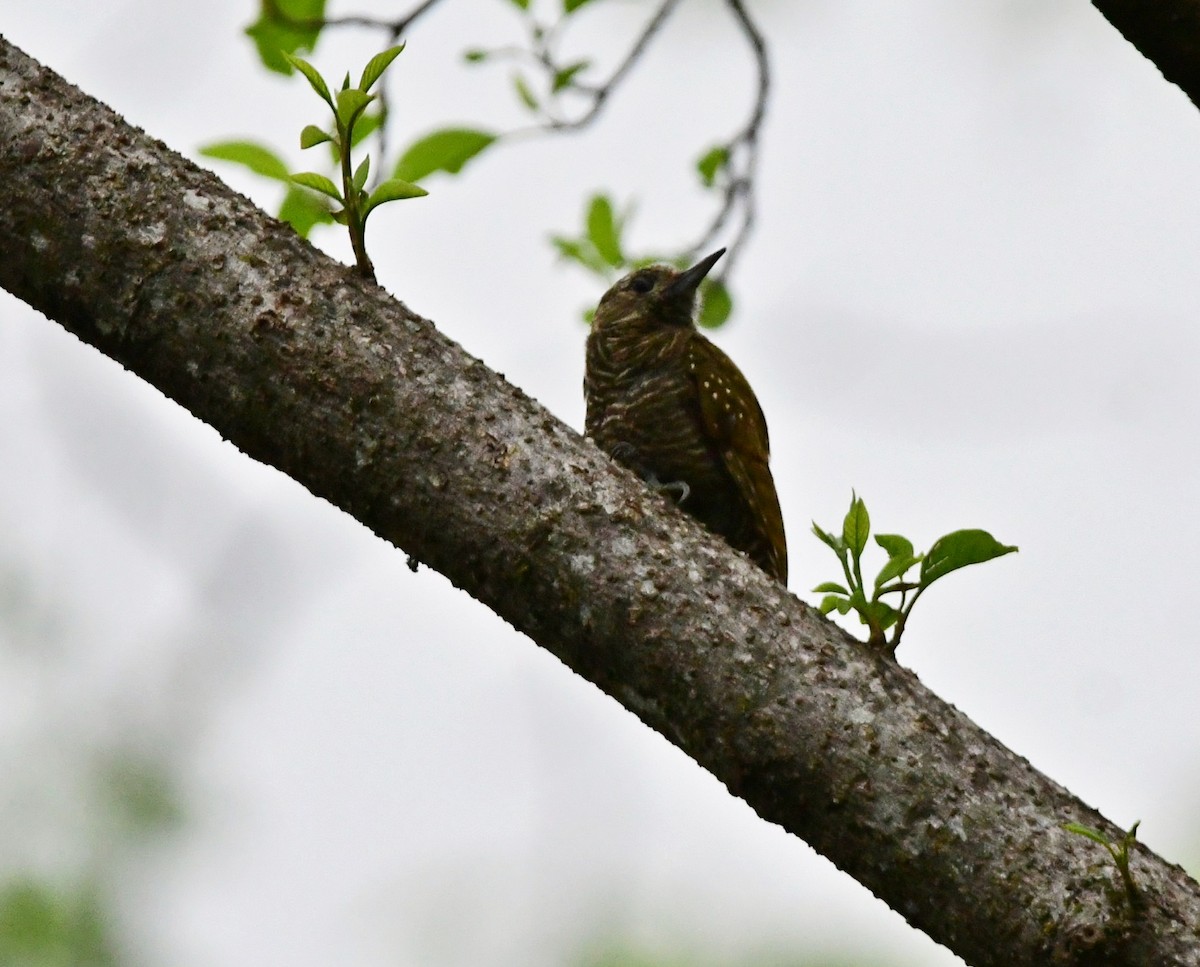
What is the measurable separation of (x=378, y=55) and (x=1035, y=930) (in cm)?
150

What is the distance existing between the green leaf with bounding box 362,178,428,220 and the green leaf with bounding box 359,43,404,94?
18cm

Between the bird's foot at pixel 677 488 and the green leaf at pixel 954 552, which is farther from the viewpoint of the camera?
the bird's foot at pixel 677 488

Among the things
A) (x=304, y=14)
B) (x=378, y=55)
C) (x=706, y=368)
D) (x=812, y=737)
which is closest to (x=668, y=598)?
(x=812, y=737)

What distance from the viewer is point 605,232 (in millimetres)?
4324

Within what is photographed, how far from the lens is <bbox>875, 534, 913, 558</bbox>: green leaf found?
6.63ft

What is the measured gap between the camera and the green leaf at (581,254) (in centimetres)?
431

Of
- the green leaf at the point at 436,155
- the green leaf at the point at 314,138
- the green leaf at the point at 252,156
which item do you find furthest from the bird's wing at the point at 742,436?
the green leaf at the point at 314,138

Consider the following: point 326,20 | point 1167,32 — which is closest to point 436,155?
point 326,20

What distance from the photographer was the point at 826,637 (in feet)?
6.01

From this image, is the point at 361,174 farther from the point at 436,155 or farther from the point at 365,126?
the point at 436,155

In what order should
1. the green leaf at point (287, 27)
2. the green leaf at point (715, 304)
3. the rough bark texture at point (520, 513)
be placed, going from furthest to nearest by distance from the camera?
the green leaf at point (715, 304), the green leaf at point (287, 27), the rough bark texture at point (520, 513)

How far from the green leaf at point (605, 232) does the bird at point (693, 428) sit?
0.23m

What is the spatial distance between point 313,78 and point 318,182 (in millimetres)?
189

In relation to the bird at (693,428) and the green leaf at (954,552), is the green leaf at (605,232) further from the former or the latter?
the green leaf at (954,552)
